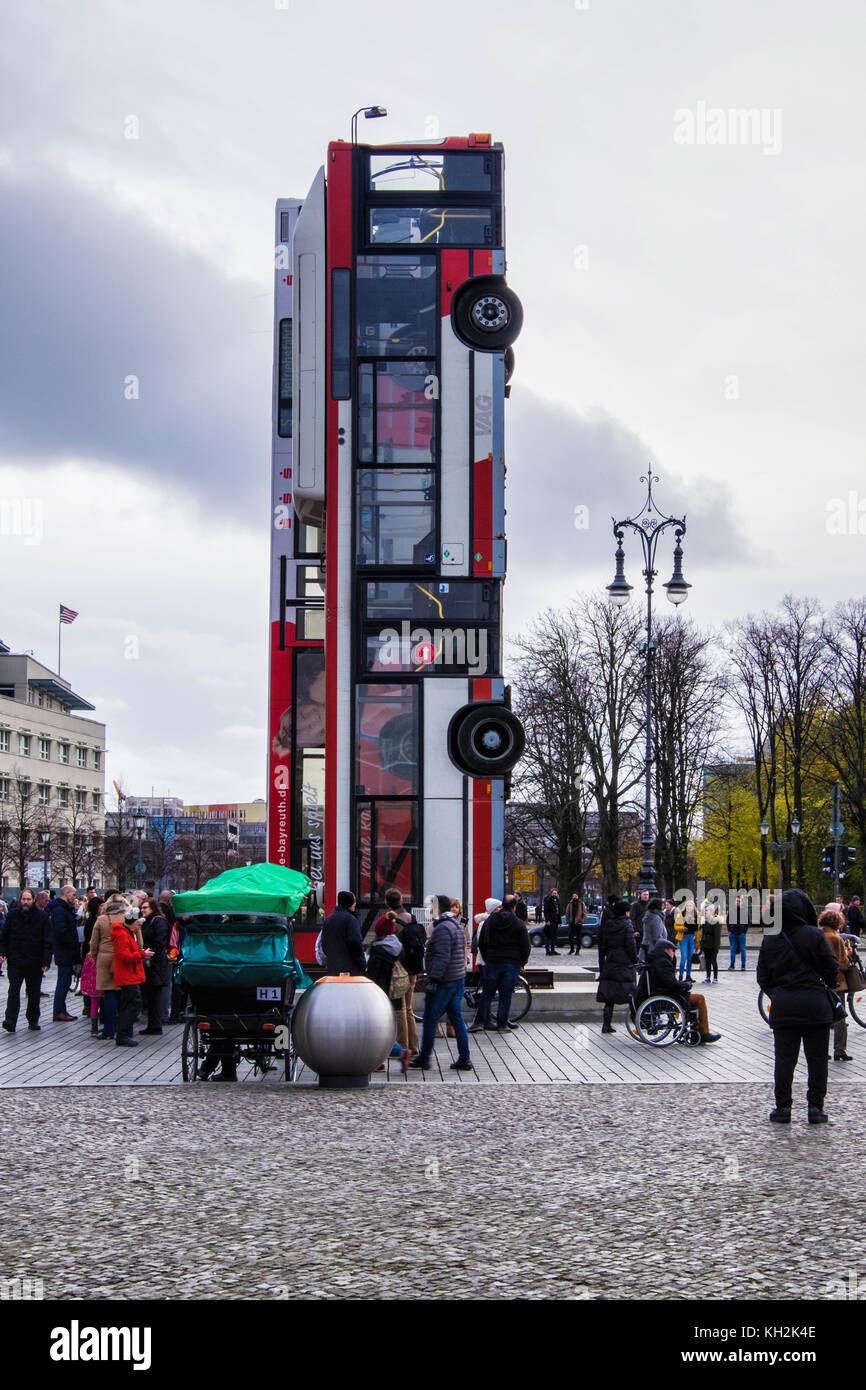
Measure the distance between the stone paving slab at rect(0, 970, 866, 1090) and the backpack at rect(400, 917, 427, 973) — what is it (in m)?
1.02

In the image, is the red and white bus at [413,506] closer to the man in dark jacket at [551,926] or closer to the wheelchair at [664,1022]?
the wheelchair at [664,1022]

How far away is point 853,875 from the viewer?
243 feet

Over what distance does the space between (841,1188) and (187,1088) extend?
281 inches

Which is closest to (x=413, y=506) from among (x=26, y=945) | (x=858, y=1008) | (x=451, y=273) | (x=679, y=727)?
(x=451, y=273)

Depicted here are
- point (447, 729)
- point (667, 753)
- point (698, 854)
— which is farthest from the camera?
point (698, 854)

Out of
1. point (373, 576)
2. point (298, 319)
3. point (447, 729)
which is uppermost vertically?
point (298, 319)

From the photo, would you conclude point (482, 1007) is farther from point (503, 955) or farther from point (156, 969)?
point (156, 969)

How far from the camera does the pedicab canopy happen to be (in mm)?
14914

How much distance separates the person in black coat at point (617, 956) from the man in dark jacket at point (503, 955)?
94 cm

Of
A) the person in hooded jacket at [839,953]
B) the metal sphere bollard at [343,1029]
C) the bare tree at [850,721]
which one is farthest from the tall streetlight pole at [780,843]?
the metal sphere bollard at [343,1029]

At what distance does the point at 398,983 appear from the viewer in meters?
16.4

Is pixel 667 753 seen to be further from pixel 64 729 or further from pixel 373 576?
pixel 64 729
